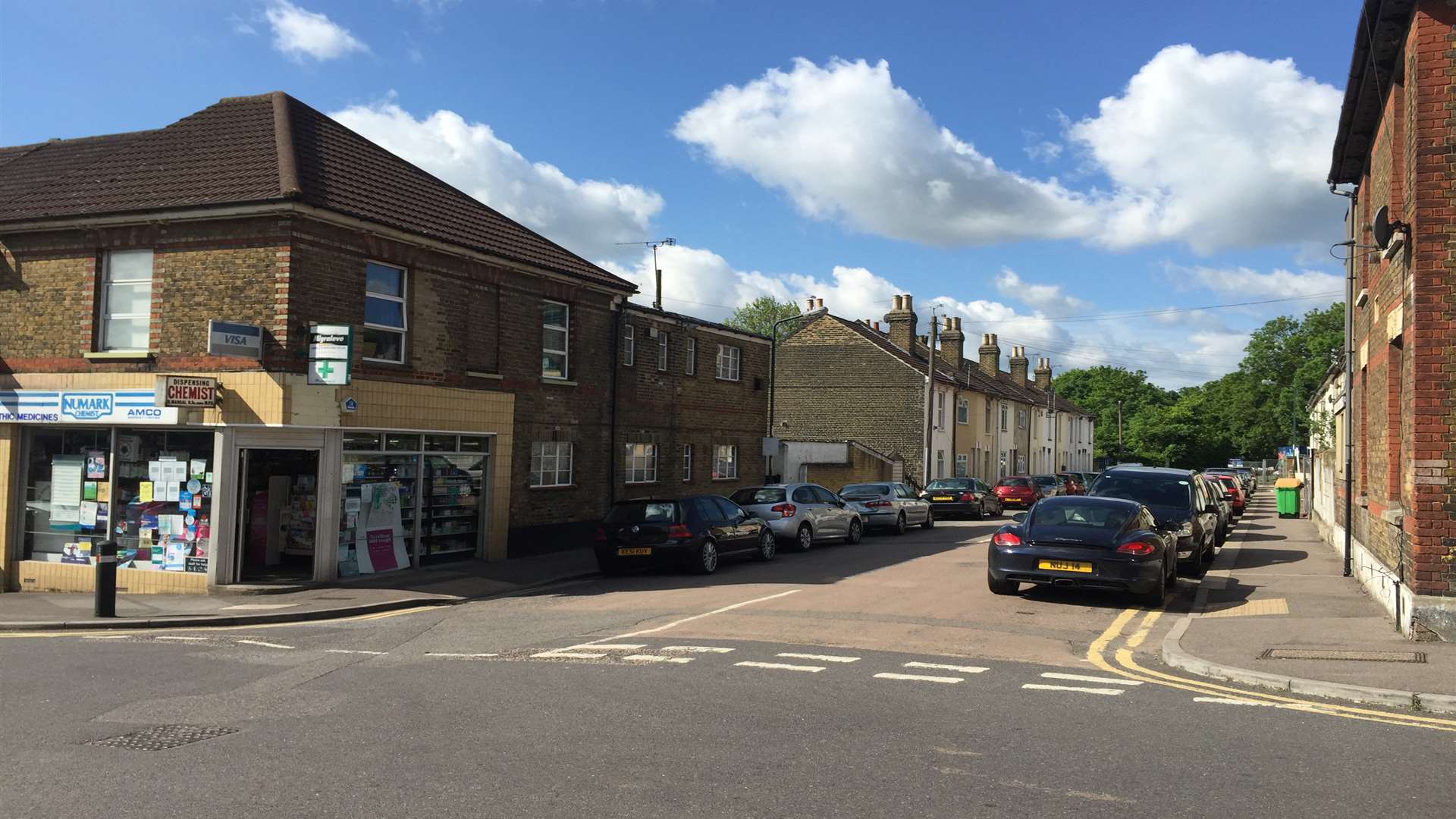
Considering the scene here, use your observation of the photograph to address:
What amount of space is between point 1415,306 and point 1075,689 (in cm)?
543

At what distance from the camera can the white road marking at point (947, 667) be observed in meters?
9.16

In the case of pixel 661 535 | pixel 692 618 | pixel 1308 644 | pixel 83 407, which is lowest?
pixel 692 618

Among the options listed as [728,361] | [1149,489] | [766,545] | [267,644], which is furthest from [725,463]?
[267,644]

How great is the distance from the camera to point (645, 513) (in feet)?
57.8

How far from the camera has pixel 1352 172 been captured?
1623 centimetres

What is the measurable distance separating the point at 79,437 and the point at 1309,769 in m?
17.1

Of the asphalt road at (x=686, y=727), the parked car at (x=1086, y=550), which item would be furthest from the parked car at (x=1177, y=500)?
the asphalt road at (x=686, y=727)

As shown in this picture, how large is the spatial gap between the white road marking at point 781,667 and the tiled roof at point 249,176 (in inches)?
393

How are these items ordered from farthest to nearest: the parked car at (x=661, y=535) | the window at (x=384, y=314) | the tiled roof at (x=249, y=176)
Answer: the parked car at (x=661, y=535)
the window at (x=384, y=314)
the tiled roof at (x=249, y=176)

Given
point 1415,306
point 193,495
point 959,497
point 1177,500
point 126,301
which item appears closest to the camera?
point 1415,306

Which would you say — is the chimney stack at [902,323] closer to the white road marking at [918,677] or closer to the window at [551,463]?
the window at [551,463]

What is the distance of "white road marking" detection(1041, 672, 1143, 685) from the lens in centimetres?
873

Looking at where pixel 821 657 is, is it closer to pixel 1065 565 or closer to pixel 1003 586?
pixel 1065 565

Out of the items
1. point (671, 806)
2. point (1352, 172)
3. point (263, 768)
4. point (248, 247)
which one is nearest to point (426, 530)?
point (248, 247)
